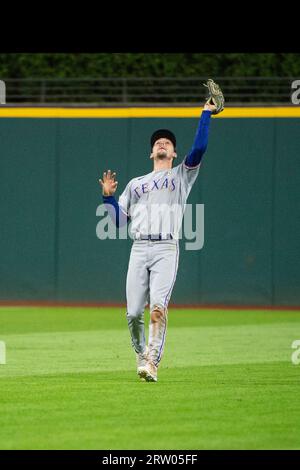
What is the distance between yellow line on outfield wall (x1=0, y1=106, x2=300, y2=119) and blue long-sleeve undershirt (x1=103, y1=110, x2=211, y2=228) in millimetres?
12606

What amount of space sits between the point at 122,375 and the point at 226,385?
1316mm

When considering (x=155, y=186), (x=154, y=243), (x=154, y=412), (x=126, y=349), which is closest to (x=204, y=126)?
(x=155, y=186)

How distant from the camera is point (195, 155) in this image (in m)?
11.4

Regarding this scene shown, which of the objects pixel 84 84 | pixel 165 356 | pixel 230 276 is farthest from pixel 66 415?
pixel 84 84

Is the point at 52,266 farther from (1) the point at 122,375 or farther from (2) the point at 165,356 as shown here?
(1) the point at 122,375

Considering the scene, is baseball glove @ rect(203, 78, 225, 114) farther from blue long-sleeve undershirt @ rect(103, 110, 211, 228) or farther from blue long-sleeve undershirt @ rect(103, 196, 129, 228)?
blue long-sleeve undershirt @ rect(103, 196, 129, 228)

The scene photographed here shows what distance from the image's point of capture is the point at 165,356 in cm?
1448

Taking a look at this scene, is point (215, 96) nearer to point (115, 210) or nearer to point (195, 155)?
point (195, 155)

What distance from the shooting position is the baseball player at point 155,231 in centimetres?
1138

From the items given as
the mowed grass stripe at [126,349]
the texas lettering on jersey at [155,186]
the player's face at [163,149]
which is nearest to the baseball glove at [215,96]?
the player's face at [163,149]

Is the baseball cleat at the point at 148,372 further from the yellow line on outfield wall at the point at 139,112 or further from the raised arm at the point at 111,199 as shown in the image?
the yellow line on outfield wall at the point at 139,112

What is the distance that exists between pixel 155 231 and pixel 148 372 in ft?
4.38

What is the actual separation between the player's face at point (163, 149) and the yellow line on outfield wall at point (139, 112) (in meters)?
12.5
